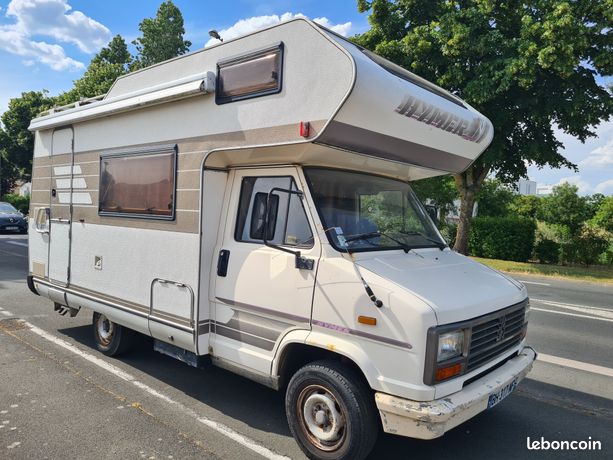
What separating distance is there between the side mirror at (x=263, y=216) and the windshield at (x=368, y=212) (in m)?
0.35

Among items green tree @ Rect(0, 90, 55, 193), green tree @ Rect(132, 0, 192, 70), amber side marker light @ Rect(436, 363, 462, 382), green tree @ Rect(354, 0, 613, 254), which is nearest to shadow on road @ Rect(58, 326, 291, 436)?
amber side marker light @ Rect(436, 363, 462, 382)

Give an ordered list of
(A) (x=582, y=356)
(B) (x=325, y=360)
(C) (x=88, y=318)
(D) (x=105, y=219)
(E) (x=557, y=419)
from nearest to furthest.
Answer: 1. (B) (x=325, y=360)
2. (E) (x=557, y=419)
3. (D) (x=105, y=219)
4. (A) (x=582, y=356)
5. (C) (x=88, y=318)

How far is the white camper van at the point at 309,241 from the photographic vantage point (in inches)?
123

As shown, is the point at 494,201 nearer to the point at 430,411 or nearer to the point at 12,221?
the point at 12,221

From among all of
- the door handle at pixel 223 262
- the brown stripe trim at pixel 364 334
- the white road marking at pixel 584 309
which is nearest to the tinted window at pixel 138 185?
the door handle at pixel 223 262

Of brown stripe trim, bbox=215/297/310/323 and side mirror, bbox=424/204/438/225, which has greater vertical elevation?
side mirror, bbox=424/204/438/225

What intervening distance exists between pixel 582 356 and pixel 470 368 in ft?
12.8

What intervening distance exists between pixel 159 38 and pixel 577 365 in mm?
32708

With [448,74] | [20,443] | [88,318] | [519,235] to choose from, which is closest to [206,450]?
[20,443]

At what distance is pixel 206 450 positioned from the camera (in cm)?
354

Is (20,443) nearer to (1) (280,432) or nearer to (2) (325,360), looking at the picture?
(1) (280,432)

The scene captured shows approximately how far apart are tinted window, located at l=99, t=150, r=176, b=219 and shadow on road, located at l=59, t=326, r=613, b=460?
1791 millimetres

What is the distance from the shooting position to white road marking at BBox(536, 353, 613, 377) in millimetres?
5582

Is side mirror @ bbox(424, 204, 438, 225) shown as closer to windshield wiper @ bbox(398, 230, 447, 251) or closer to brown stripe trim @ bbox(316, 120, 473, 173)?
brown stripe trim @ bbox(316, 120, 473, 173)
